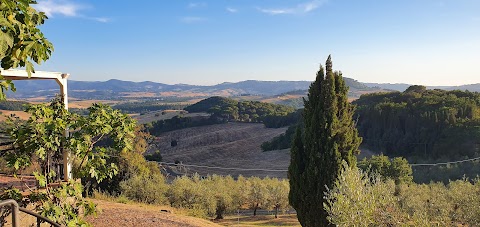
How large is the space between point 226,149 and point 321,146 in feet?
155

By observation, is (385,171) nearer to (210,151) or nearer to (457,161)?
(457,161)

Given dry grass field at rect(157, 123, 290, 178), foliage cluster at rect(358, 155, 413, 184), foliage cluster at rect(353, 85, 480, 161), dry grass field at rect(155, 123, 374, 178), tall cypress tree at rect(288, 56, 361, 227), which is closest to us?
tall cypress tree at rect(288, 56, 361, 227)

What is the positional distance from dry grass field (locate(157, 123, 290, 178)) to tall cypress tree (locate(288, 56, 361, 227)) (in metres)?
29.5

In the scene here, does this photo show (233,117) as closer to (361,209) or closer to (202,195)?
(202,195)

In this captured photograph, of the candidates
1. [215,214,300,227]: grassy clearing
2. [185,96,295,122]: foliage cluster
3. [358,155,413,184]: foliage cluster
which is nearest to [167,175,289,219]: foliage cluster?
[215,214,300,227]: grassy clearing

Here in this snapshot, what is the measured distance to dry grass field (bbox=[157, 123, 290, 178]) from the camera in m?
50.6

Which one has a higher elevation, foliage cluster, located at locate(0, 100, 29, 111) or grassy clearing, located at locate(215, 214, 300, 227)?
foliage cluster, located at locate(0, 100, 29, 111)

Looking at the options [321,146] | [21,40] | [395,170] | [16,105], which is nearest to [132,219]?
[321,146]

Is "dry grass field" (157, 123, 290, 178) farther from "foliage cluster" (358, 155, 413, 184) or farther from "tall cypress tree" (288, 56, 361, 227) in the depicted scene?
"tall cypress tree" (288, 56, 361, 227)

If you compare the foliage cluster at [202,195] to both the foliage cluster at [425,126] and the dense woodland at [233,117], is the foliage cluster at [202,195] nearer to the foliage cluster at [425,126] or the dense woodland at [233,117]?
the foliage cluster at [425,126]

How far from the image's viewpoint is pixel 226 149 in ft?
201

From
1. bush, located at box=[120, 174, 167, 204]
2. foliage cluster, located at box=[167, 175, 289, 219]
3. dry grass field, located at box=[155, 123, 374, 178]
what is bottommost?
dry grass field, located at box=[155, 123, 374, 178]

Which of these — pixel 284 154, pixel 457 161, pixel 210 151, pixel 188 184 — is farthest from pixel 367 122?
pixel 188 184

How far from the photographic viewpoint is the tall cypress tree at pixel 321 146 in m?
14.2
